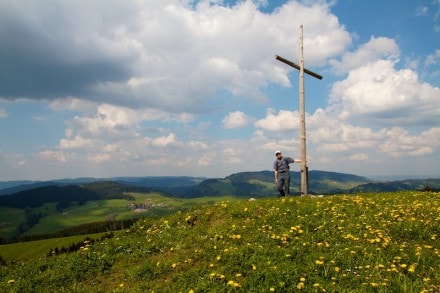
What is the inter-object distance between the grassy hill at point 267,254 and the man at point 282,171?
645cm

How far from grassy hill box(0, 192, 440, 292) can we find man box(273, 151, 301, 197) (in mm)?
6454

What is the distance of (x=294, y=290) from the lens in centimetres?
999

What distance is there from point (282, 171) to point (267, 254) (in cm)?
1363

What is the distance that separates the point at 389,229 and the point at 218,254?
7.15 m

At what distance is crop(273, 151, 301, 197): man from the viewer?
25.6 m

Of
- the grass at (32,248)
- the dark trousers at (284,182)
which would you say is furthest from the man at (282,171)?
the grass at (32,248)

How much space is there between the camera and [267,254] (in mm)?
12469

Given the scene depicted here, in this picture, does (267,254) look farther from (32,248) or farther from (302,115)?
(32,248)

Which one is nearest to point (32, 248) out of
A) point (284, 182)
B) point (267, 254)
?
point (284, 182)

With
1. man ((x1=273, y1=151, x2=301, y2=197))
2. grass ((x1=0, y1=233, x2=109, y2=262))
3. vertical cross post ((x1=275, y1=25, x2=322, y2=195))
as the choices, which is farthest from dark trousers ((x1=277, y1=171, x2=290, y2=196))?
grass ((x1=0, y1=233, x2=109, y2=262))

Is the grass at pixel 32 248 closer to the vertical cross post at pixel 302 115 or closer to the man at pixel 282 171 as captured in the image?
the man at pixel 282 171

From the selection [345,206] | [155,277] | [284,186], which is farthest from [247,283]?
[284,186]

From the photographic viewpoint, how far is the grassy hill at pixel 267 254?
34.8 ft

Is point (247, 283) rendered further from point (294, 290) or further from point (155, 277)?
point (155, 277)
